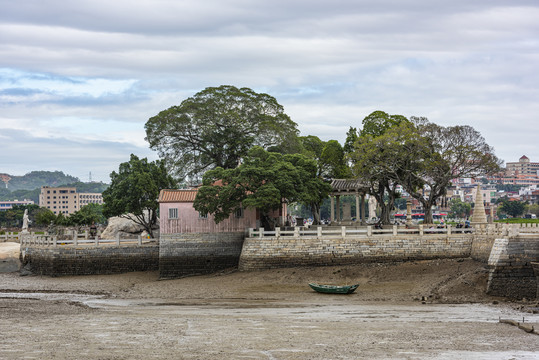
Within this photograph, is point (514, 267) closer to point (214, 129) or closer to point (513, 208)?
point (214, 129)

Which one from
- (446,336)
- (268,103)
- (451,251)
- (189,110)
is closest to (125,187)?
A: (189,110)

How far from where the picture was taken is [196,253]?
4350 centimetres

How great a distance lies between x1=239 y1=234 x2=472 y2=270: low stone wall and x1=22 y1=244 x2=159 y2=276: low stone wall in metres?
9.81

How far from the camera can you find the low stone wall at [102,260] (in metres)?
46.6

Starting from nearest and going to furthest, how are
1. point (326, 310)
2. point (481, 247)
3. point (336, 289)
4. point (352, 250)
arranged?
point (326, 310) < point (336, 289) < point (481, 247) < point (352, 250)

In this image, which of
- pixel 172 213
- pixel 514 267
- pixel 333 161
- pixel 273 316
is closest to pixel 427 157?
pixel 333 161

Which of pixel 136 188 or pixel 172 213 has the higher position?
pixel 136 188

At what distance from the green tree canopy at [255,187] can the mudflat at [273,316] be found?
451cm

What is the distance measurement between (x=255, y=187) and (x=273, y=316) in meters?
15.8

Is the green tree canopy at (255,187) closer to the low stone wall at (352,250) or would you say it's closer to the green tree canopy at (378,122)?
the low stone wall at (352,250)

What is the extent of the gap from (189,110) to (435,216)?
320 ft

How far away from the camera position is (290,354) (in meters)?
19.6

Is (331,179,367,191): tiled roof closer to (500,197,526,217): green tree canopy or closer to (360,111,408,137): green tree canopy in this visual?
(360,111,408,137): green tree canopy

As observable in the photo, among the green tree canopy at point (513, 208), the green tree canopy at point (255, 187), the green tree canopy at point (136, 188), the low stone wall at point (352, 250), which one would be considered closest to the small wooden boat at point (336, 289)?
the low stone wall at point (352, 250)
